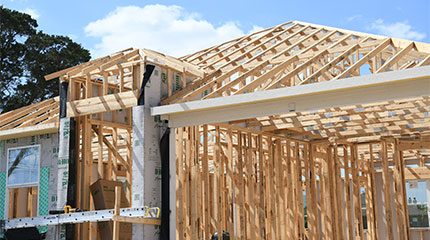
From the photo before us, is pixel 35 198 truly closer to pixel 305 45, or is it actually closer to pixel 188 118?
pixel 188 118

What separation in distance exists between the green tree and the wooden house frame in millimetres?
15389

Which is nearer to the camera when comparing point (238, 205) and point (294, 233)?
point (238, 205)

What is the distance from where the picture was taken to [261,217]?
12867 millimetres

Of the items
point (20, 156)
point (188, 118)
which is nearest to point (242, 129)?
point (188, 118)

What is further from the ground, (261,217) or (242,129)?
(242,129)

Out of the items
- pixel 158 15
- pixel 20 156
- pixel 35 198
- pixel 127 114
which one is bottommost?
pixel 35 198

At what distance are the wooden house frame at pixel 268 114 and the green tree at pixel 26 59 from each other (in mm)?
15389

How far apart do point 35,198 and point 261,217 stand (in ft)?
21.6

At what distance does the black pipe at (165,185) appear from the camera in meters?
9.78

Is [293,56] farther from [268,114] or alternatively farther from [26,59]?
[26,59]

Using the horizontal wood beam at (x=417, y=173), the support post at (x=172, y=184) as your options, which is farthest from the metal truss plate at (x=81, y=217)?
the horizontal wood beam at (x=417, y=173)

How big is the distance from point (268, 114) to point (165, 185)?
2290 millimetres

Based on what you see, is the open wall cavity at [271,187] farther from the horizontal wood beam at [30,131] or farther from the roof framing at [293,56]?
the horizontal wood beam at [30,131]

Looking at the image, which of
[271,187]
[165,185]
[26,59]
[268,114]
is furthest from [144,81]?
[26,59]
